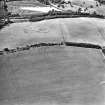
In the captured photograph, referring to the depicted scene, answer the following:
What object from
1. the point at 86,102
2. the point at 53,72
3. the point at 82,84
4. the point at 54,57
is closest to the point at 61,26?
the point at 54,57

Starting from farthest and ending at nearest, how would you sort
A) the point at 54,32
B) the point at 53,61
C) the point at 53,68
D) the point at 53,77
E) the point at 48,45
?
the point at 54,32 → the point at 48,45 → the point at 53,61 → the point at 53,68 → the point at 53,77

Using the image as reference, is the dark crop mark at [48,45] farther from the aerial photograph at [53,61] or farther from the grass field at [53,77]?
the grass field at [53,77]

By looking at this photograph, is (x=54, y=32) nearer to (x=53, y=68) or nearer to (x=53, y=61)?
(x=53, y=61)

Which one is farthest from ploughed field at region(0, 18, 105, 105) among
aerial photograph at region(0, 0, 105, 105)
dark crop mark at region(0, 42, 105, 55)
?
dark crop mark at region(0, 42, 105, 55)

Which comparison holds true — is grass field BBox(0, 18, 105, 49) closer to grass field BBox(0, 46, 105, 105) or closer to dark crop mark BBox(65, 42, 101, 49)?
dark crop mark BBox(65, 42, 101, 49)

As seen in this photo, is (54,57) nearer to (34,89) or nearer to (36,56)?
(36,56)

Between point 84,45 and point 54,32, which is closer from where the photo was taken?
point 84,45

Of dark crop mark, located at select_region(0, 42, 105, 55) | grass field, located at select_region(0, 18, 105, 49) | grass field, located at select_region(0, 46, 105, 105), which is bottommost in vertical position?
grass field, located at select_region(0, 46, 105, 105)

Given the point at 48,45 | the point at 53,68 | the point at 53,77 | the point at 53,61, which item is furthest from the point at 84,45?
the point at 53,77
